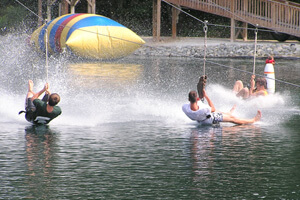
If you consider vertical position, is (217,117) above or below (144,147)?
above

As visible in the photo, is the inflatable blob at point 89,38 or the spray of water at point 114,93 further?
the inflatable blob at point 89,38

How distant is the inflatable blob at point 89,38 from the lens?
26.4 meters

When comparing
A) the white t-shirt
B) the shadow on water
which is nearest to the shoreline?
the white t-shirt

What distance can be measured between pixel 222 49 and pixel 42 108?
62.3 feet

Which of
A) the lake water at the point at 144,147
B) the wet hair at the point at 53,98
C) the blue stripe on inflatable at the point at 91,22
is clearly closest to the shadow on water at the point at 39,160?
the lake water at the point at 144,147

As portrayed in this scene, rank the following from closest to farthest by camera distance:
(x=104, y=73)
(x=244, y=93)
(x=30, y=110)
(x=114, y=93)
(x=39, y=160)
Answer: (x=39, y=160) → (x=30, y=110) → (x=244, y=93) → (x=114, y=93) → (x=104, y=73)

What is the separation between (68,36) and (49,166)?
17.8 m

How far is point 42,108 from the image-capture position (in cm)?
1227

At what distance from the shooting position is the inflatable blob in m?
26.4

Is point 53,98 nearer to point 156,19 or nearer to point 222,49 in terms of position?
point 222,49

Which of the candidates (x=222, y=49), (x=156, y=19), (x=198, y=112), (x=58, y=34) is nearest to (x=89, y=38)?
(x=58, y=34)

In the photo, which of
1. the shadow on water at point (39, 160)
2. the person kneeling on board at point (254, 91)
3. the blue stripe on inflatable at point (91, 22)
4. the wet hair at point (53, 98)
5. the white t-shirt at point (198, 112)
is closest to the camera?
the shadow on water at point (39, 160)

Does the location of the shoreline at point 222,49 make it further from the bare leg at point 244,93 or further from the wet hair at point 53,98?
the wet hair at point 53,98

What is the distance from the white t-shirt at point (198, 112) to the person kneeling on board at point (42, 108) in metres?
2.28
